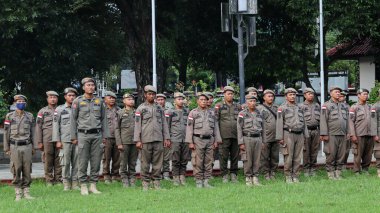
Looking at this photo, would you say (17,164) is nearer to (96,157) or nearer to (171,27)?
(96,157)

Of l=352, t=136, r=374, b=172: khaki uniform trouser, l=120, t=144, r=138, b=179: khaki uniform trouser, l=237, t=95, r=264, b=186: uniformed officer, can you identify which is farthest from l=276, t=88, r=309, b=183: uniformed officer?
l=120, t=144, r=138, b=179: khaki uniform trouser

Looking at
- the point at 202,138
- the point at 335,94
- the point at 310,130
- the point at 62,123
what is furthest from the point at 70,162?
the point at 335,94

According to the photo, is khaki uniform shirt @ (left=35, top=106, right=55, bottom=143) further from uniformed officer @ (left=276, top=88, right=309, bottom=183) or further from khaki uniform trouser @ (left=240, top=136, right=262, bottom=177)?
uniformed officer @ (left=276, top=88, right=309, bottom=183)

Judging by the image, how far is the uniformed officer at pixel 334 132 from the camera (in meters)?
18.9

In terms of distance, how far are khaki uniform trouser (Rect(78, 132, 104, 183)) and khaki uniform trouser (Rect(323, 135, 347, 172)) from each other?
5.22 metres

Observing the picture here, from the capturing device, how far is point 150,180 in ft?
57.4

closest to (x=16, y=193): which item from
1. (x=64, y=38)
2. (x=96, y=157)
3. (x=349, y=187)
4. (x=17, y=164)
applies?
(x=17, y=164)

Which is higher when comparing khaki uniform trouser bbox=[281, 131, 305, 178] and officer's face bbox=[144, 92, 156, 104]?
officer's face bbox=[144, 92, 156, 104]

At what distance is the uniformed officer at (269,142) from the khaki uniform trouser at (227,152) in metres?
0.58

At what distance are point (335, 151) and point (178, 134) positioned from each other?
3.44m

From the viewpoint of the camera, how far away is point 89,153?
16.5 meters

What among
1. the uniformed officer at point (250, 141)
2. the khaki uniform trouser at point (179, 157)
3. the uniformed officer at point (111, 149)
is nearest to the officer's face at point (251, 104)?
the uniformed officer at point (250, 141)

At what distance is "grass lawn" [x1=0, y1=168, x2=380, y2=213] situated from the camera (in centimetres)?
1345

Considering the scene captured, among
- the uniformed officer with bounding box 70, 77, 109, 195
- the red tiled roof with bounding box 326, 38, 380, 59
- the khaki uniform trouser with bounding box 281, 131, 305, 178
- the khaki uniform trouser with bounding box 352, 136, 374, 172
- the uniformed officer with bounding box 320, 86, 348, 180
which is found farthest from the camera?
the red tiled roof with bounding box 326, 38, 380, 59
